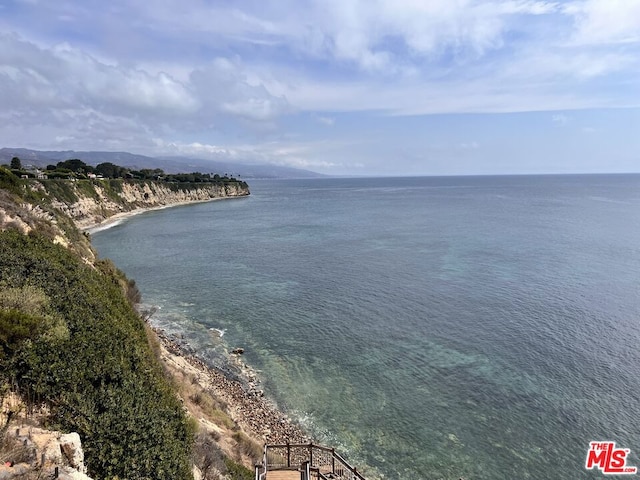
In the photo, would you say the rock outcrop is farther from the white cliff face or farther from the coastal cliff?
the white cliff face

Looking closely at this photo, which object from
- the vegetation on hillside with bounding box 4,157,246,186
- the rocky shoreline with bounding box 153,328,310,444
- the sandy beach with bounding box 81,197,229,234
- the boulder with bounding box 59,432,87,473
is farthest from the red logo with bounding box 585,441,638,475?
the vegetation on hillside with bounding box 4,157,246,186

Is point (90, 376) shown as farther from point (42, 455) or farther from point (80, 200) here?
point (80, 200)

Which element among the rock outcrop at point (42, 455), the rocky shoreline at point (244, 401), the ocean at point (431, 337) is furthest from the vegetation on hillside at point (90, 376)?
the ocean at point (431, 337)

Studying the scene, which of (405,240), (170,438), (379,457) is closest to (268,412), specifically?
(379,457)

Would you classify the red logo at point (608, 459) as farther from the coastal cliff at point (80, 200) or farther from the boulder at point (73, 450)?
the coastal cliff at point (80, 200)

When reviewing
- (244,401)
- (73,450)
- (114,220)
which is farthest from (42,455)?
(114,220)
